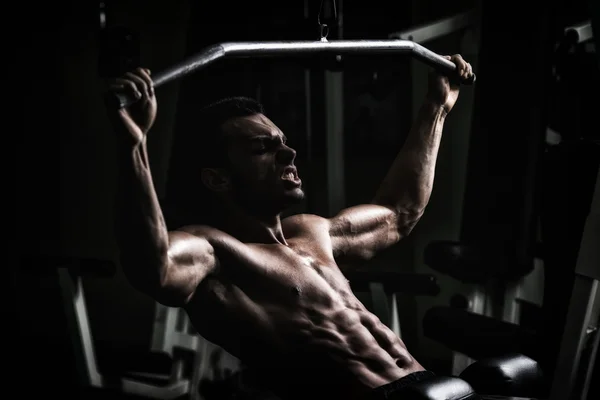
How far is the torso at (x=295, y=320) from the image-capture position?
3.51ft

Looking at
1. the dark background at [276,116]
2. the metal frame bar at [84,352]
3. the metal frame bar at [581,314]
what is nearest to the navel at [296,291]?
the metal frame bar at [581,314]

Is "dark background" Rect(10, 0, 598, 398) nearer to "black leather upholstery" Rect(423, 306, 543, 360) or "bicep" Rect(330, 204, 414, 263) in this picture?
"black leather upholstery" Rect(423, 306, 543, 360)

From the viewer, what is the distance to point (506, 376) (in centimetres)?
137

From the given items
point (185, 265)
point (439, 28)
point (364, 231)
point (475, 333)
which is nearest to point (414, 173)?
point (364, 231)

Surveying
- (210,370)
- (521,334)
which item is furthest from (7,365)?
(521,334)

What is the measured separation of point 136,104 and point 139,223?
0.13 meters

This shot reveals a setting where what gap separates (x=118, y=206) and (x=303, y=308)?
0.32 meters

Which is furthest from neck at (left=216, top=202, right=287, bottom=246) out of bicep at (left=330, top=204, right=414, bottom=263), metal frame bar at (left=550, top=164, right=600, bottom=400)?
metal frame bar at (left=550, top=164, right=600, bottom=400)

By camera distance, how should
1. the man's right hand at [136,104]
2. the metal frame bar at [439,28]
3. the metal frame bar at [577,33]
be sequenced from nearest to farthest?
the man's right hand at [136,104]
the metal frame bar at [577,33]
the metal frame bar at [439,28]

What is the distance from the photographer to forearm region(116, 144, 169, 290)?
36.4 inches

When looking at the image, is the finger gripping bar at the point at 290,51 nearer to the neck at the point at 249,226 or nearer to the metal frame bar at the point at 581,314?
the neck at the point at 249,226

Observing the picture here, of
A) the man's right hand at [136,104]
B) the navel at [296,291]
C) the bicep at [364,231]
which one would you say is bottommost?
the navel at [296,291]

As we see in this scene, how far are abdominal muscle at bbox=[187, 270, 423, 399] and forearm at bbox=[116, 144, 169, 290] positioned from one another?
0.10 metres

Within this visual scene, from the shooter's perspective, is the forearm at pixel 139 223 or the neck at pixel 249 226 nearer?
Answer: the forearm at pixel 139 223
